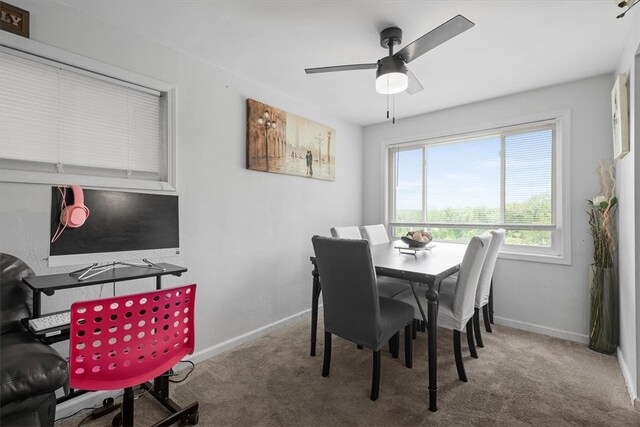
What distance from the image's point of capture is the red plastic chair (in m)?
1.13

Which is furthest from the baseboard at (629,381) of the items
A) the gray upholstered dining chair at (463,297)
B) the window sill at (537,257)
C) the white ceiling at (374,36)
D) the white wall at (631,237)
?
the white ceiling at (374,36)

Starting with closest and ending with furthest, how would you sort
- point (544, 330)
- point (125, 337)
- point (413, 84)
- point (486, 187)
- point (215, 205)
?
point (125, 337)
point (413, 84)
point (215, 205)
point (544, 330)
point (486, 187)

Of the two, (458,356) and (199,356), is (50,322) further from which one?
(458,356)

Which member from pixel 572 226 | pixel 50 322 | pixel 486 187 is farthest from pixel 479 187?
pixel 50 322

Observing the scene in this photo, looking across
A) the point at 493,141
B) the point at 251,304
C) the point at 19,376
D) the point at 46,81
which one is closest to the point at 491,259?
the point at 493,141

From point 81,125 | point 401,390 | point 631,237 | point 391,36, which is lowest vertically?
point 401,390

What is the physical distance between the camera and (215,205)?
2.46m

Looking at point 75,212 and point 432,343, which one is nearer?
point 75,212

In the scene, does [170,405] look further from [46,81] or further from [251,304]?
[46,81]

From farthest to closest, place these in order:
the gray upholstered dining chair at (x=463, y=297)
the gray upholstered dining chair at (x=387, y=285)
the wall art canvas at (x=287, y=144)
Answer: the wall art canvas at (x=287, y=144) → the gray upholstered dining chair at (x=387, y=285) → the gray upholstered dining chair at (x=463, y=297)

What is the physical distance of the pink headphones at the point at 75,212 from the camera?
1.53 metres

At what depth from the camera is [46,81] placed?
1.70 metres

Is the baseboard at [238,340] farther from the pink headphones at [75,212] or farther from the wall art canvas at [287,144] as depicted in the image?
the wall art canvas at [287,144]

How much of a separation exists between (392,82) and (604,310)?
99.8 inches
